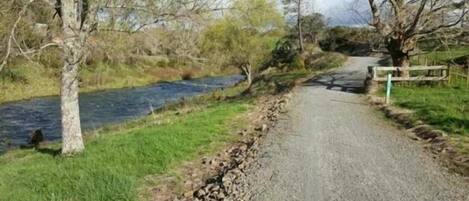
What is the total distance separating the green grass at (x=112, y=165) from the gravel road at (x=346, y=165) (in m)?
1.96

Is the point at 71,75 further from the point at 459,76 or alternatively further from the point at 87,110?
the point at 87,110

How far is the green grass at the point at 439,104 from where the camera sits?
1273cm

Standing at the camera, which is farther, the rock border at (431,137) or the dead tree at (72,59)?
the dead tree at (72,59)

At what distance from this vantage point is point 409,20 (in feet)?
69.6

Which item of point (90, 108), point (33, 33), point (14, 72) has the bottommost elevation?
point (90, 108)

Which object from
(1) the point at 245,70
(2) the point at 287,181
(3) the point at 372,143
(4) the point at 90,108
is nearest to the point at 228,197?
(2) the point at 287,181

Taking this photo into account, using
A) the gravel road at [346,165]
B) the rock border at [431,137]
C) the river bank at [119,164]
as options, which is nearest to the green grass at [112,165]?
the river bank at [119,164]

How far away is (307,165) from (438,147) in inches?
124

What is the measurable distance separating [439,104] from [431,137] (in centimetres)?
464

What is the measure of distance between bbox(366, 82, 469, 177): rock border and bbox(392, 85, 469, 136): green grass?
1.00ft

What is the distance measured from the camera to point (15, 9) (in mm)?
10148

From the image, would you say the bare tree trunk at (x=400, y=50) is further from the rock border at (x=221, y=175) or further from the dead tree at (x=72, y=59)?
the dead tree at (x=72, y=59)

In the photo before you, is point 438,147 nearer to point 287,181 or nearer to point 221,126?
point 287,181

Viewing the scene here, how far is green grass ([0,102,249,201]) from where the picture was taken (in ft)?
29.5
